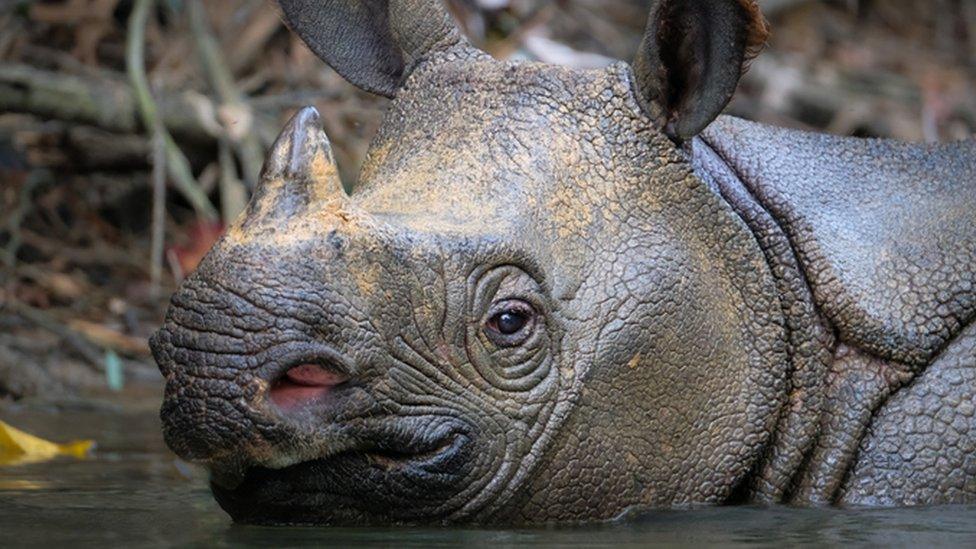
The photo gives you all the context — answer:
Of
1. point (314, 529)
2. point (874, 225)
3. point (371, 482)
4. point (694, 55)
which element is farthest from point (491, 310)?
point (874, 225)

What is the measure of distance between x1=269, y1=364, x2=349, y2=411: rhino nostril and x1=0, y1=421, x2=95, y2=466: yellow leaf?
2.02m

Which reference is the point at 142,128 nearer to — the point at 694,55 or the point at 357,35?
the point at 357,35

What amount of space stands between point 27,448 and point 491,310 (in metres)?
2.16

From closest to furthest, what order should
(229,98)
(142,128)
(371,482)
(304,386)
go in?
(304,386) < (371,482) < (142,128) < (229,98)

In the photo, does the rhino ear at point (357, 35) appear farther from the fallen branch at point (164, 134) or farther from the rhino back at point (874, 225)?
the fallen branch at point (164, 134)

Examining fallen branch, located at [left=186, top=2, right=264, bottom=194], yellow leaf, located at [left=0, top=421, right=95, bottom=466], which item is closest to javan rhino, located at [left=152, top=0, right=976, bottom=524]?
yellow leaf, located at [left=0, top=421, right=95, bottom=466]

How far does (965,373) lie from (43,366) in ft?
14.0

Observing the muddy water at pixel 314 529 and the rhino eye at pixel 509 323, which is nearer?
the muddy water at pixel 314 529

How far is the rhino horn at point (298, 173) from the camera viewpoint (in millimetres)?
4059

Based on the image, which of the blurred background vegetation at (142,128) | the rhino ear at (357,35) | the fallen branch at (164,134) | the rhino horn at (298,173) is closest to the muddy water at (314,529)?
the rhino horn at (298,173)

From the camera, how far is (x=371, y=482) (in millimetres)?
4168

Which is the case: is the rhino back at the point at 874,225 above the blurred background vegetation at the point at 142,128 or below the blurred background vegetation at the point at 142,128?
above

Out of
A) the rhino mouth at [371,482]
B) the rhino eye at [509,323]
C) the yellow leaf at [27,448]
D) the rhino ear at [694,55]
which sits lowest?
the yellow leaf at [27,448]

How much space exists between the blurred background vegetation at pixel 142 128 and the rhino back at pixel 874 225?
3.38m
